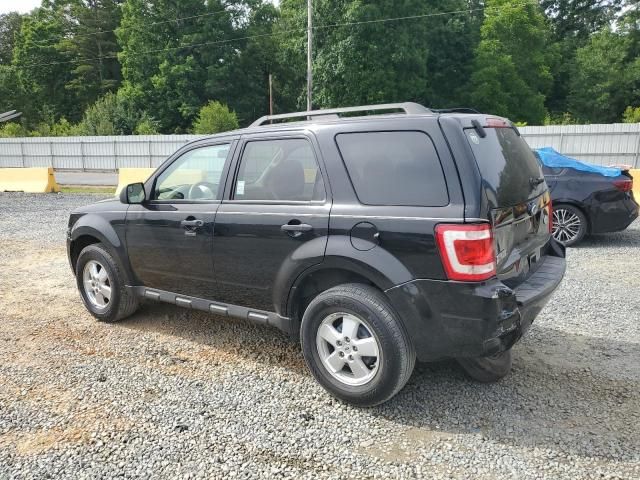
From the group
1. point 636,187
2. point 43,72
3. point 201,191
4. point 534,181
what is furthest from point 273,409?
point 43,72

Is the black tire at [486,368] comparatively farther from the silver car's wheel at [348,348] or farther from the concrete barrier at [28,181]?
the concrete barrier at [28,181]

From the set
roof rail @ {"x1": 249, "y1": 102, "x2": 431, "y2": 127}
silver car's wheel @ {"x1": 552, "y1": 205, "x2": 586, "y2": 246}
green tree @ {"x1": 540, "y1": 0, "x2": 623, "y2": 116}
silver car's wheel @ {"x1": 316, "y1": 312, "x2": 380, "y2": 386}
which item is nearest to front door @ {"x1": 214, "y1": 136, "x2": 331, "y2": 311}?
roof rail @ {"x1": 249, "y1": 102, "x2": 431, "y2": 127}

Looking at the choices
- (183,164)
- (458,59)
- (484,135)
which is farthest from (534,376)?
(458,59)

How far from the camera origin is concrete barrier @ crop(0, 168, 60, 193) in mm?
17594

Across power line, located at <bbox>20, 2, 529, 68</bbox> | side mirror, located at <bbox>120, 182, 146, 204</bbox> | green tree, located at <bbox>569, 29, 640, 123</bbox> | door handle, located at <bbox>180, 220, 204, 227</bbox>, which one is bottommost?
door handle, located at <bbox>180, 220, 204, 227</bbox>

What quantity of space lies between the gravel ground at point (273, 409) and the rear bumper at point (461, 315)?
0.54 metres

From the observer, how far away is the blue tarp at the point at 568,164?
820 cm

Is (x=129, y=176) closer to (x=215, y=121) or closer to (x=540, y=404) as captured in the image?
(x=540, y=404)

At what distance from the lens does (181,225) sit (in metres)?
4.27

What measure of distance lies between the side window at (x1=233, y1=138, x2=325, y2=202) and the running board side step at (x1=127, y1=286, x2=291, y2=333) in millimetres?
860

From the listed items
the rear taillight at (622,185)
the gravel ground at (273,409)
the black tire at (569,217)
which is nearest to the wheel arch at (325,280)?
the gravel ground at (273,409)

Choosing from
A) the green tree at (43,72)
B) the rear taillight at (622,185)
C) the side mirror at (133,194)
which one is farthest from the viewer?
the green tree at (43,72)

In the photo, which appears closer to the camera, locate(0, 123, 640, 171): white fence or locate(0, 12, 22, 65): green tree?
locate(0, 123, 640, 171): white fence

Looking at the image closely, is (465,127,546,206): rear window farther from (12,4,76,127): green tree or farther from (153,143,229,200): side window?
(12,4,76,127): green tree
